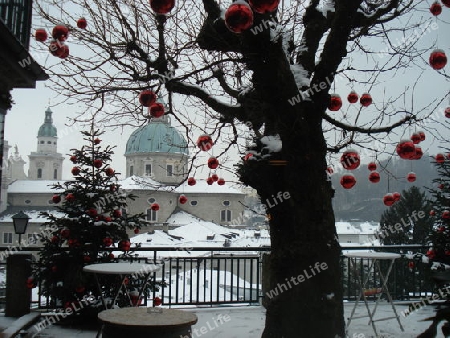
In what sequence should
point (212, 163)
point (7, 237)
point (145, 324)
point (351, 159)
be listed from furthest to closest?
point (7, 237)
point (212, 163)
point (351, 159)
point (145, 324)

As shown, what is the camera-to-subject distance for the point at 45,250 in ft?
25.9

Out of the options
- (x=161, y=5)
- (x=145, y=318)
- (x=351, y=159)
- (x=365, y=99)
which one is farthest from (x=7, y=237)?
(x=161, y=5)

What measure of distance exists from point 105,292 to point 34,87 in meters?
3.66

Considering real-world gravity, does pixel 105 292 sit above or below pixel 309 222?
below

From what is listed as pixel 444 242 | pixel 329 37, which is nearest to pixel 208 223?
Result: pixel 444 242

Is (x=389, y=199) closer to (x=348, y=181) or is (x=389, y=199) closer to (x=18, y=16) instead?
(x=348, y=181)

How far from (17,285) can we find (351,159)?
607 cm

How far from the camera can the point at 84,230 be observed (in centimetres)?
802

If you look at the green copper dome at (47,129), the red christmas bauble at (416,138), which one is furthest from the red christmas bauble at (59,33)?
the green copper dome at (47,129)

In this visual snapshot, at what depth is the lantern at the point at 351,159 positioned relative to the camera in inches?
237

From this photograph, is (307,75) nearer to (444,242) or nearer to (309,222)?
(309,222)

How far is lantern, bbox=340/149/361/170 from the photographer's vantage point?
6.02m

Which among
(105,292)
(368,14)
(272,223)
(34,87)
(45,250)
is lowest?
(105,292)

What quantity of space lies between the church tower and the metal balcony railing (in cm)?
8560
